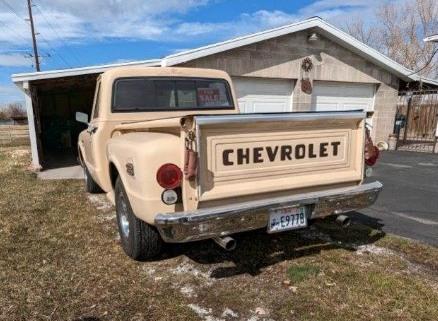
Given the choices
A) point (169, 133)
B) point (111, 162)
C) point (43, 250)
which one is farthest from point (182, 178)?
point (43, 250)

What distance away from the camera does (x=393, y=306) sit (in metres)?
3.12

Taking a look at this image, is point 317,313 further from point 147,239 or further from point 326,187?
point 147,239

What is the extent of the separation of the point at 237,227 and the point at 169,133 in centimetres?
102

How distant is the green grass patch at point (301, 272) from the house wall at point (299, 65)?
8.27m

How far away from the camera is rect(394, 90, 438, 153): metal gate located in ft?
50.9

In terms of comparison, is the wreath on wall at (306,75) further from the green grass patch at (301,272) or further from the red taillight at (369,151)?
the green grass patch at (301,272)

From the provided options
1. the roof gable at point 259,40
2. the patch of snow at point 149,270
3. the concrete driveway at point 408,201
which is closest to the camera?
the patch of snow at point 149,270

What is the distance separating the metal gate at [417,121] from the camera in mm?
15516

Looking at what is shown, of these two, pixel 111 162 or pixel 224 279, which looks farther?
pixel 111 162

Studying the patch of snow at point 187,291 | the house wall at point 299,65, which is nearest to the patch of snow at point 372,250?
the patch of snow at point 187,291

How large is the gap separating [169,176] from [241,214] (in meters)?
0.67

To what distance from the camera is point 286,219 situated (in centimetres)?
351

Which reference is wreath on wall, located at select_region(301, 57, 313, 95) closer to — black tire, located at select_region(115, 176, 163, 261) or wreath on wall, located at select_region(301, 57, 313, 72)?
wreath on wall, located at select_region(301, 57, 313, 72)

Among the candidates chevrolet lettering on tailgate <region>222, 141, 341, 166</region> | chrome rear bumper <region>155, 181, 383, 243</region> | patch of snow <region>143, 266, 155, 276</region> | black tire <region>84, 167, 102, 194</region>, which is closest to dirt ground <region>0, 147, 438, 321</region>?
patch of snow <region>143, 266, 155, 276</region>
